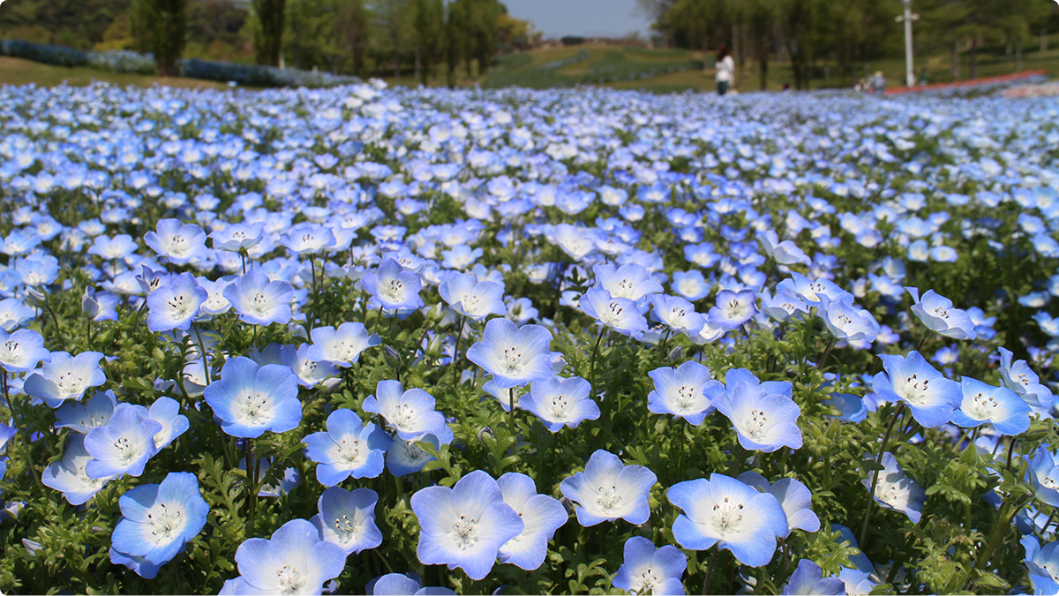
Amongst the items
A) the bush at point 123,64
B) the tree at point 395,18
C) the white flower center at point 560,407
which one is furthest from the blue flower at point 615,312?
the tree at point 395,18

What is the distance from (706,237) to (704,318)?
186 centimetres

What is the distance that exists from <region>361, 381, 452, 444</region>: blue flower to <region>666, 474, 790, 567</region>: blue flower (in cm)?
53

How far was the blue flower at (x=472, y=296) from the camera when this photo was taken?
1741 millimetres

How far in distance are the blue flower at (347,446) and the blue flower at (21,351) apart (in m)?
0.81

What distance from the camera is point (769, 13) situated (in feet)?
124

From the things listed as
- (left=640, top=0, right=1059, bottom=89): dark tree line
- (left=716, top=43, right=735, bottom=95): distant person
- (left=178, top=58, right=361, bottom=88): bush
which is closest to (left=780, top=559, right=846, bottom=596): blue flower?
(left=716, top=43, right=735, bottom=95): distant person

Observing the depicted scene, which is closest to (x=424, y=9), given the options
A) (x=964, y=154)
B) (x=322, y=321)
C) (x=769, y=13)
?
(x=769, y=13)

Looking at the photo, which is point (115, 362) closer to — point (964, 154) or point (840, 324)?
point (840, 324)

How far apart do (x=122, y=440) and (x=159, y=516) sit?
0.23 m

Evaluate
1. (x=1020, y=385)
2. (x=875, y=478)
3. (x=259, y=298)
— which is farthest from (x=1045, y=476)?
(x=259, y=298)

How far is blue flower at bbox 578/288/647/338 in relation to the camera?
5.48 feet

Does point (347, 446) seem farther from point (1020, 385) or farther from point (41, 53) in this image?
point (41, 53)

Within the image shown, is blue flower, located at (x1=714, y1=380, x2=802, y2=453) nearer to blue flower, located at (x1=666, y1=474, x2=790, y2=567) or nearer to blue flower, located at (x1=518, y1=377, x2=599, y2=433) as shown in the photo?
blue flower, located at (x1=666, y1=474, x2=790, y2=567)

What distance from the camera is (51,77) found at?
15.2 metres
